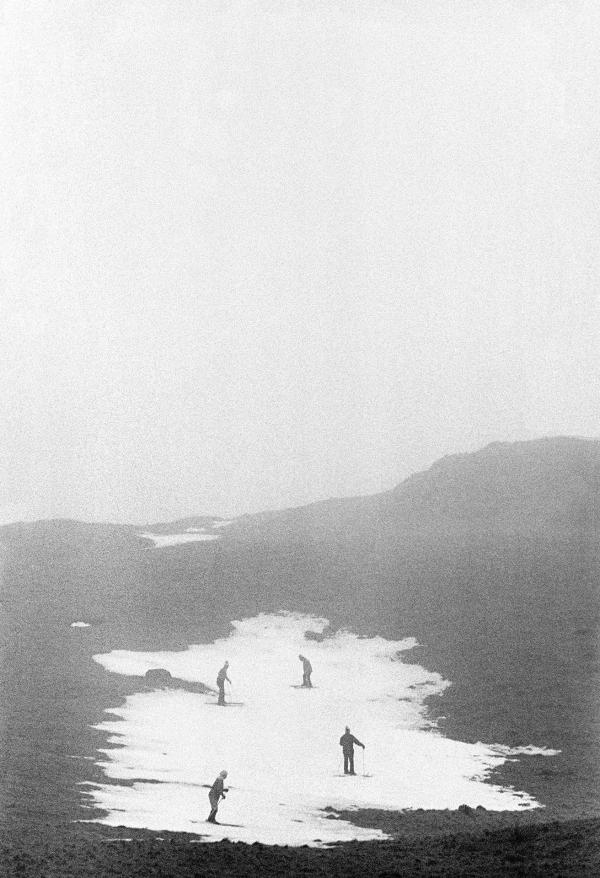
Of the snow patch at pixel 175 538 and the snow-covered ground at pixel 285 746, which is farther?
the snow patch at pixel 175 538

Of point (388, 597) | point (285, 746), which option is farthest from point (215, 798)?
point (388, 597)

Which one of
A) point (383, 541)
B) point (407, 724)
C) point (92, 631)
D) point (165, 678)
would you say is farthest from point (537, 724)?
point (383, 541)

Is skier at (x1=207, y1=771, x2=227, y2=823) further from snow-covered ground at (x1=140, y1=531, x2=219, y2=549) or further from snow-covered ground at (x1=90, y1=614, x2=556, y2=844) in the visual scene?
snow-covered ground at (x1=140, y1=531, x2=219, y2=549)

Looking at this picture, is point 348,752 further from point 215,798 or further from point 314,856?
point 314,856

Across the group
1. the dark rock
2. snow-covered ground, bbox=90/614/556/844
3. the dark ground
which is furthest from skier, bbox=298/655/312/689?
the dark ground

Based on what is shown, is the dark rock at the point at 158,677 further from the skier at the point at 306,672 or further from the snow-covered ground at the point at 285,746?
the skier at the point at 306,672

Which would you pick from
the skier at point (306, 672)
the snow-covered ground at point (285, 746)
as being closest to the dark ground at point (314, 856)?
the snow-covered ground at point (285, 746)
